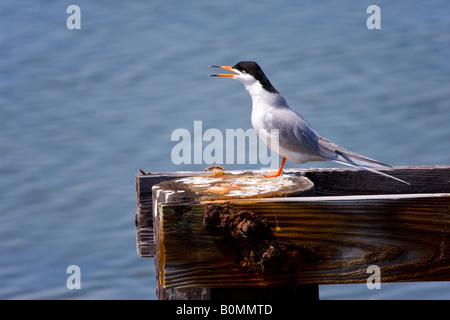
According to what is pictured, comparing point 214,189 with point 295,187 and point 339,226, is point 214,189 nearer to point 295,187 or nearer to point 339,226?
point 295,187

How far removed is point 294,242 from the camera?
249 cm

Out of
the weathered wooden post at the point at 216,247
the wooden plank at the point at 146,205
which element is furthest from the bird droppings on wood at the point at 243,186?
the wooden plank at the point at 146,205

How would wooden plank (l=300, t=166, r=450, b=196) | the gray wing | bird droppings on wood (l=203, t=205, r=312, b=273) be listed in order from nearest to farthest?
bird droppings on wood (l=203, t=205, r=312, b=273)
wooden plank (l=300, t=166, r=450, b=196)
the gray wing

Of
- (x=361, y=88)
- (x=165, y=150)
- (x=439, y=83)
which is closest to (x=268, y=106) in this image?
(x=165, y=150)

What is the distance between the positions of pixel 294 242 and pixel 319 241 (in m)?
0.09

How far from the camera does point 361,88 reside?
33.2ft

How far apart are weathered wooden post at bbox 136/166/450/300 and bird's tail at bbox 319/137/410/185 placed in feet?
2.97
